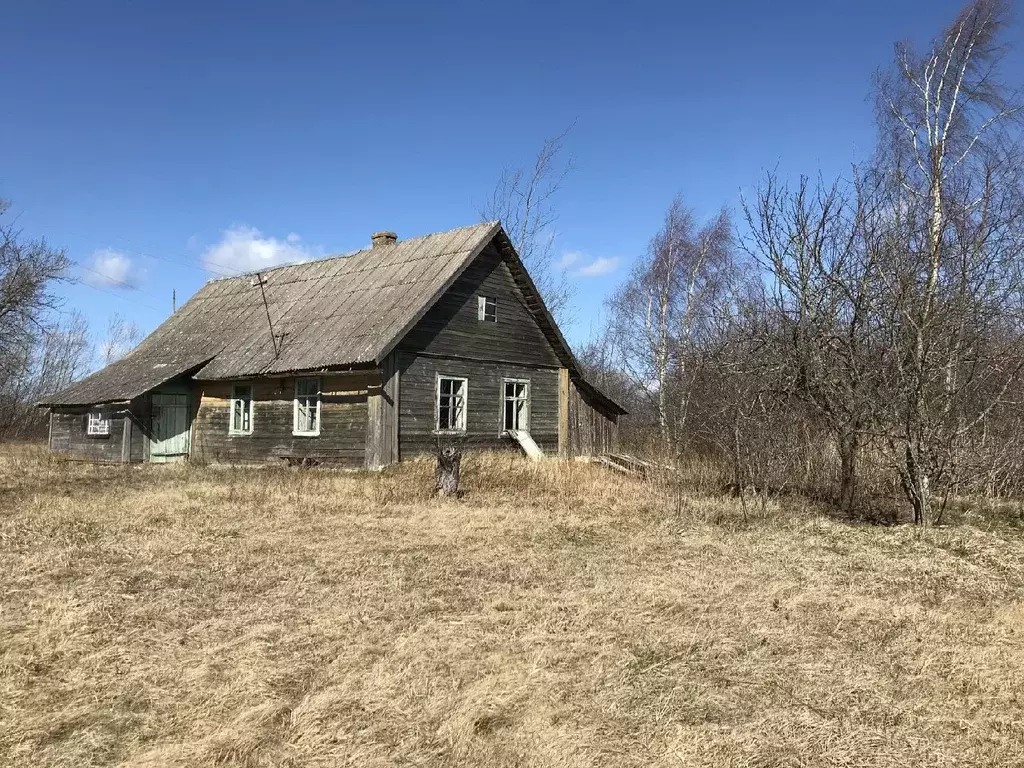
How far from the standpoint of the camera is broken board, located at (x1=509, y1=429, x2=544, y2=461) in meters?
18.4

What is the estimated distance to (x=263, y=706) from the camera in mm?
3992

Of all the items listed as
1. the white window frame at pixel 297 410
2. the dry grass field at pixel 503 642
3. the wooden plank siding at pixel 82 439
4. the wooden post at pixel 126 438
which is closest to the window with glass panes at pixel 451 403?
the white window frame at pixel 297 410

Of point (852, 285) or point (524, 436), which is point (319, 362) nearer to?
point (524, 436)

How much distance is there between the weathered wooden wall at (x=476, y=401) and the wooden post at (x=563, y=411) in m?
0.12

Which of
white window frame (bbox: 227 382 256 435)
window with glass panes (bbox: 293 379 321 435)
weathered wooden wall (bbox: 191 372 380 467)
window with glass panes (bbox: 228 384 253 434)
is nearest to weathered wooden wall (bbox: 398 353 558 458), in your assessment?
weathered wooden wall (bbox: 191 372 380 467)

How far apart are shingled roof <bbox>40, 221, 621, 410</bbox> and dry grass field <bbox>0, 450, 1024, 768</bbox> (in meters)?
7.28

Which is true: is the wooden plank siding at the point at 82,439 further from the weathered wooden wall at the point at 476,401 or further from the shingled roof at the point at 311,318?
the weathered wooden wall at the point at 476,401

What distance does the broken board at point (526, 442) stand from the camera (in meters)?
18.4

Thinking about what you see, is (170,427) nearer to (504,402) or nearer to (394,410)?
(394,410)

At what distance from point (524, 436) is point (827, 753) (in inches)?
605

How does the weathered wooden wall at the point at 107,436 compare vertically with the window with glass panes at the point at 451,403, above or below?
below

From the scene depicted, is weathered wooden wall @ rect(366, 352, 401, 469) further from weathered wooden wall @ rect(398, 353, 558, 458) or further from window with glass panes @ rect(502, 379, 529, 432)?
window with glass panes @ rect(502, 379, 529, 432)

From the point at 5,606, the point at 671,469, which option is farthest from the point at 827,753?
the point at 671,469

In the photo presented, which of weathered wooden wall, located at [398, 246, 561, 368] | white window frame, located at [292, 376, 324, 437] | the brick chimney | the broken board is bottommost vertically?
the broken board
